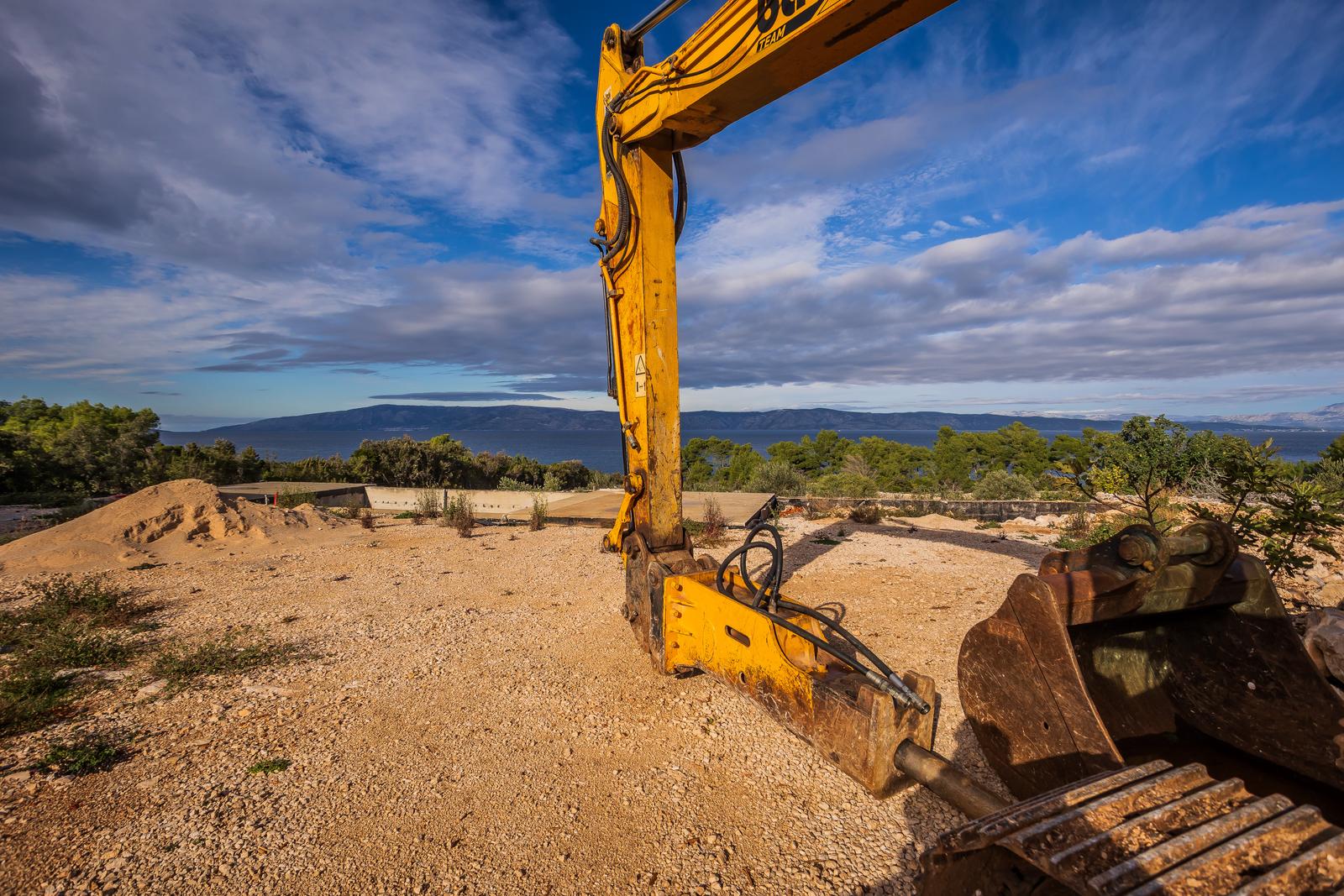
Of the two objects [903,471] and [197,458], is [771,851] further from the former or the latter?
[903,471]

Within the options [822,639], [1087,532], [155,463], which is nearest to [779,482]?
[1087,532]

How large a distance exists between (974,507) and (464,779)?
13889mm

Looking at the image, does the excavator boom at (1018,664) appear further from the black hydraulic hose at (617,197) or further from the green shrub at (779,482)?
the green shrub at (779,482)

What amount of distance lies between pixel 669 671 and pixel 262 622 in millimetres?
4431

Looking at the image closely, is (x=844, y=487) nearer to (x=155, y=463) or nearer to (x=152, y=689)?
(x=152, y=689)

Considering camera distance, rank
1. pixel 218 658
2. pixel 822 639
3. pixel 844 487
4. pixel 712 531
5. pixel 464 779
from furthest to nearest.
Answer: pixel 844 487
pixel 712 531
pixel 218 658
pixel 464 779
pixel 822 639

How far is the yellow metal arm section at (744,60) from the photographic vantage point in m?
2.96

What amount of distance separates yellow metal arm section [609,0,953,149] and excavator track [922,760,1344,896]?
127 inches

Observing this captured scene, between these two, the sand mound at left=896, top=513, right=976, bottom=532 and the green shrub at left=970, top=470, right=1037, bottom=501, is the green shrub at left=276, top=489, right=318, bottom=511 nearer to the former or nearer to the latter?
the sand mound at left=896, top=513, right=976, bottom=532

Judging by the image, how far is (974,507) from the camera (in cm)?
1448

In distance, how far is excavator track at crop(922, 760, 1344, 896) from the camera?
4.36 feet

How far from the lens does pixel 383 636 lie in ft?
18.8

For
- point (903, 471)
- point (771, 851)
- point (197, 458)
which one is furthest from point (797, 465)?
point (771, 851)

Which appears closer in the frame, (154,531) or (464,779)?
(464,779)
